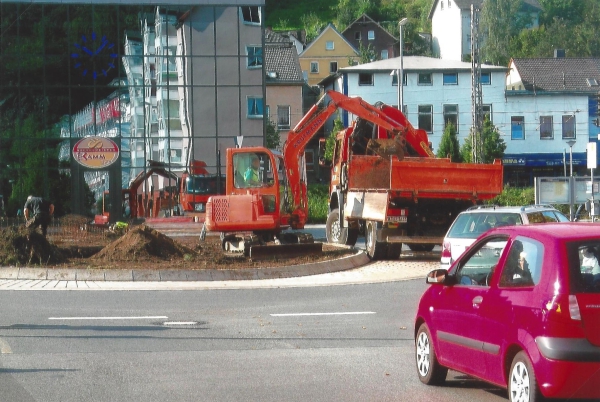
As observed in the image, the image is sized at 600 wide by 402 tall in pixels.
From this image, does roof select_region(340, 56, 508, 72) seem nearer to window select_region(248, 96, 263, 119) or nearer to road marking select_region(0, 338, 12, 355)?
window select_region(248, 96, 263, 119)

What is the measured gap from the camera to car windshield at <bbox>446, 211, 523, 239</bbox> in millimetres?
17219

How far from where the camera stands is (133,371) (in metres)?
10.2

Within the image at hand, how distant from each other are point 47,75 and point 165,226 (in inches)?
538

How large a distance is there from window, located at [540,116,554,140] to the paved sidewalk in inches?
2411

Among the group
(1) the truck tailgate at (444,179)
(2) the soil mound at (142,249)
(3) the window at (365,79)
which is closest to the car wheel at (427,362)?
(2) the soil mound at (142,249)

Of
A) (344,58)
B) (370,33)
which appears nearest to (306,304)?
(344,58)

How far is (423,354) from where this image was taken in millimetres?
9609

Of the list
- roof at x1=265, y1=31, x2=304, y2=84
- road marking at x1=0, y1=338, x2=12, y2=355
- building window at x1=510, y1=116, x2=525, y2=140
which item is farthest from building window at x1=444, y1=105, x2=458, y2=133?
road marking at x1=0, y1=338, x2=12, y2=355

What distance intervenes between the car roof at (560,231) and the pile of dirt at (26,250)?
1494 cm

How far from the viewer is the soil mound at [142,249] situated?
22375mm

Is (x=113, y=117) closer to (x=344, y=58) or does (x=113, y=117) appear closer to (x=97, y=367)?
(x=97, y=367)

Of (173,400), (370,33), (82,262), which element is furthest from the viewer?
(370,33)

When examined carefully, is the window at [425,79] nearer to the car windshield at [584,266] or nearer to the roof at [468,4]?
the roof at [468,4]

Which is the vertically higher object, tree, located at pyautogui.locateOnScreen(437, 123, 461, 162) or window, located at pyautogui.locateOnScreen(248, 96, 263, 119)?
window, located at pyautogui.locateOnScreen(248, 96, 263, 119)
